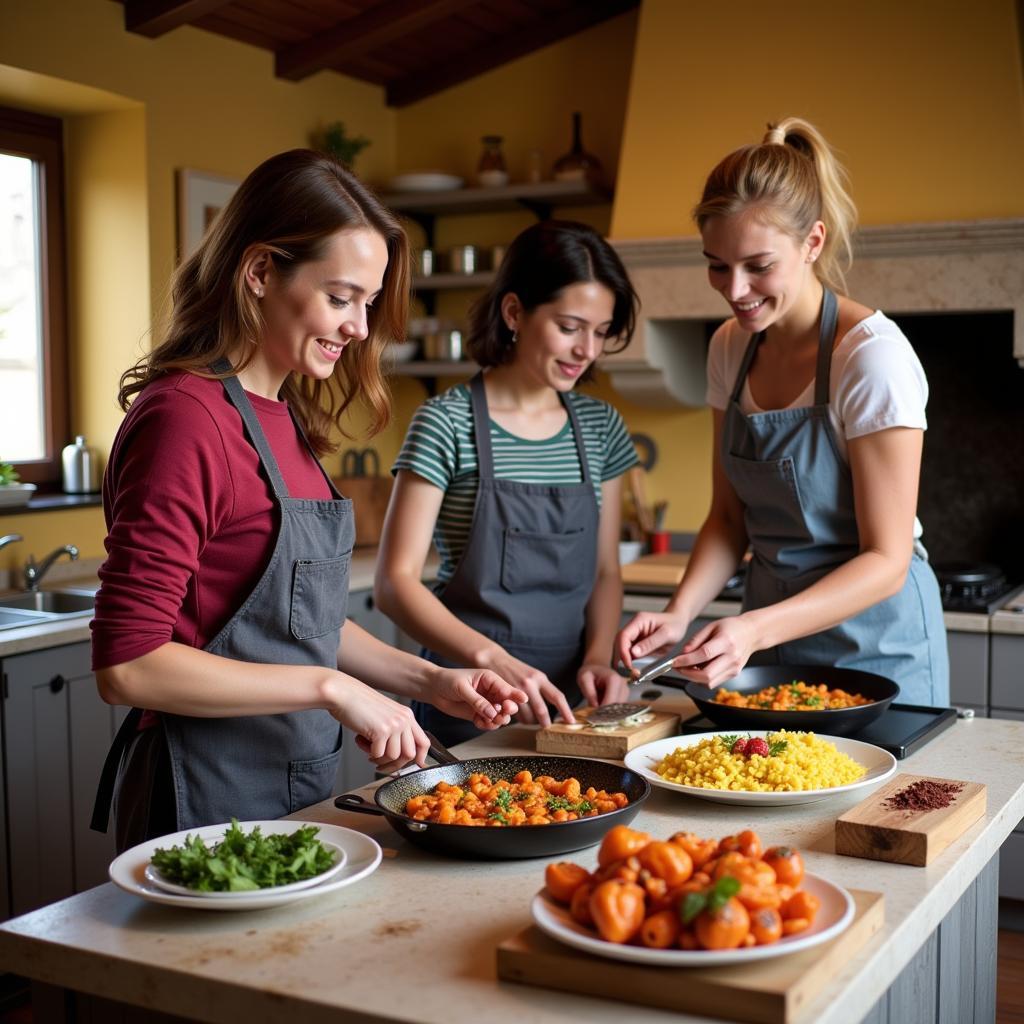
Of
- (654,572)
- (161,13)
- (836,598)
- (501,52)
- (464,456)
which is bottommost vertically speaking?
(654,572)

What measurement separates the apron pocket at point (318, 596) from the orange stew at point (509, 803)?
0.30 meters

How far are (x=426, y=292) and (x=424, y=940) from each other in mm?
4119

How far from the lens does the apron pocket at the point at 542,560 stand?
8.18 ft

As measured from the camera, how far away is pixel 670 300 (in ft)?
13.5

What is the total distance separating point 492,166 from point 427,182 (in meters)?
0.26

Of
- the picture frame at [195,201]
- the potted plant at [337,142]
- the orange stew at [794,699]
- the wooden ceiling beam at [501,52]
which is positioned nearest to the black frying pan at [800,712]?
the orange stew at [794,699]

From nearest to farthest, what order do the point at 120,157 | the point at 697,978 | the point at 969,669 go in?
the point at 697,978 → the point at 969,669 → the point at 120,157

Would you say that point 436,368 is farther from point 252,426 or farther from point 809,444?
point 252,426

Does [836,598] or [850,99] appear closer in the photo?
[836,598]

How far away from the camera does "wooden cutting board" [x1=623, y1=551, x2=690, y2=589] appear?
12.9 ft

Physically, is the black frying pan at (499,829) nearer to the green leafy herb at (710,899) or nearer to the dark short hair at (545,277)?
the green leafy herb at (710,899)

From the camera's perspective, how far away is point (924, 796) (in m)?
1.50

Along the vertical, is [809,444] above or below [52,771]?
above

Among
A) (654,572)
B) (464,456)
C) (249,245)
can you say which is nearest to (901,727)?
(464,456)
